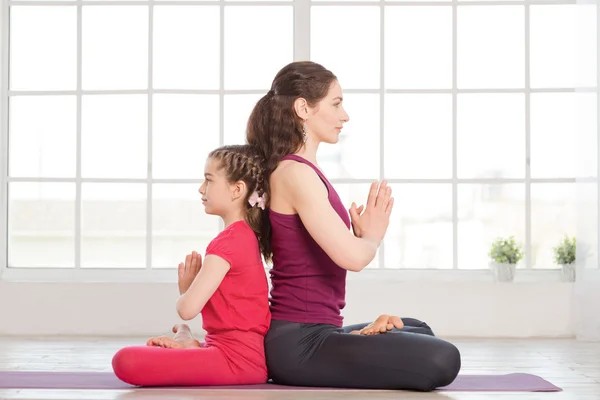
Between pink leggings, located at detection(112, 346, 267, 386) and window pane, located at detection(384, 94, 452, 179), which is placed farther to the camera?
window pane, located at detection(384, 94, 452, 179)

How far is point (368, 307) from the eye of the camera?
464 cm

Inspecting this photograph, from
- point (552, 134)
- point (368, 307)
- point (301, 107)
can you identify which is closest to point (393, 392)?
point (301, 107)

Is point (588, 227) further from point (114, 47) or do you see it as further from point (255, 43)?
point (114, 47)

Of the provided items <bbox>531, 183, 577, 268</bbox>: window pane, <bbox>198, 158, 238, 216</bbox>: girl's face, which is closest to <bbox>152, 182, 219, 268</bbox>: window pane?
<bbox>531, 183, 577, 268</bbox>: window pane

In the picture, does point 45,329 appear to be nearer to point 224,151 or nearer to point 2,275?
point 2,275

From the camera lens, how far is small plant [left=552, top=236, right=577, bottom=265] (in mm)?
4762

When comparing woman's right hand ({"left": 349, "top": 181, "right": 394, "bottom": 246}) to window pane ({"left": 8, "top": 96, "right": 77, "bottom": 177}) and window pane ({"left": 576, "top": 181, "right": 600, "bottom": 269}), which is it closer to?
window pane ({"left": 576, "top": 181, "right": 600, "bottom": 269})

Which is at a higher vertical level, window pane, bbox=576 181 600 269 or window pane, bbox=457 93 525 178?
window pane, bbox=457 93 525 178

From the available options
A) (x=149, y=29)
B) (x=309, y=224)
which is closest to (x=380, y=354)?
(x=309, y=224)

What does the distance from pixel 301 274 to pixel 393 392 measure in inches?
18.0

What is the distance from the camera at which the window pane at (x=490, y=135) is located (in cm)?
494

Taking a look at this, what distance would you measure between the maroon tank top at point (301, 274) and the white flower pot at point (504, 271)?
7.09 ft

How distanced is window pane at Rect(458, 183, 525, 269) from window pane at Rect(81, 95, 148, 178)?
6.05 ft

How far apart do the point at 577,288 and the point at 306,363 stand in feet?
7.61
